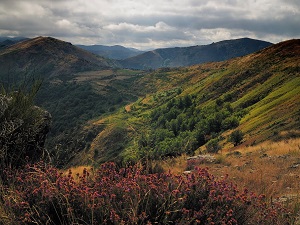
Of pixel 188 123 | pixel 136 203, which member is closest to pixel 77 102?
pixel 188 123

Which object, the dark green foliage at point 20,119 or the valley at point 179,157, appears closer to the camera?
the valley at point 179,157

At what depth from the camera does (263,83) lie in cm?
5294

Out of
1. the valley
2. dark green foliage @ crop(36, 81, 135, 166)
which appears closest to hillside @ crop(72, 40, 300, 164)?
the valley

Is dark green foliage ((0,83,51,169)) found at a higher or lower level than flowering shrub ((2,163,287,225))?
higher

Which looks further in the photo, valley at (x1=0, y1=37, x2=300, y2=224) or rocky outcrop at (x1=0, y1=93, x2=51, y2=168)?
rocky outcrop at (x1=0, y1=93, x2=51, y2=168)

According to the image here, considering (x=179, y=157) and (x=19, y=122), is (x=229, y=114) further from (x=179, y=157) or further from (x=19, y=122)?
(x=19, y=122)

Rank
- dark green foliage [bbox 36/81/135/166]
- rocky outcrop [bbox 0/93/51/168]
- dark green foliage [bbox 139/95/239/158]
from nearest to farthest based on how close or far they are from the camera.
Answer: rocky outcrop [bbox 0/93/51/168]
dark green foliage [bbox 139/95/239/158]
dark green foliage [bbox 36/81/135/166]

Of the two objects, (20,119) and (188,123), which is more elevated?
(20,119)

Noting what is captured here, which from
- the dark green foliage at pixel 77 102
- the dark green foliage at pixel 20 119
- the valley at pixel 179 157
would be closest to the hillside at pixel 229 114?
the valley at pixel 179 157

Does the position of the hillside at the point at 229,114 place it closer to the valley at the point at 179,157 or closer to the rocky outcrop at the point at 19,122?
the valley at the point at 179,157

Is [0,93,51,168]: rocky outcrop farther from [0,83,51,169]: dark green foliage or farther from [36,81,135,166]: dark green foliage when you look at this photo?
[36,81,135,166]: dark green foliage

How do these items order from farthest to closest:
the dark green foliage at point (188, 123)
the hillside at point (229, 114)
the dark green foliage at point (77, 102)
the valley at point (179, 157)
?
the dark green foliage at point (77, 102)
the dark green foliage at point (188, 123)
the hillside at point (229, 114)
the valley at point (179, 157)

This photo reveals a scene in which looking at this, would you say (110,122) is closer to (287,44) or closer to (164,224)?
(287,44)

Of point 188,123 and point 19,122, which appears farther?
point 188,123
